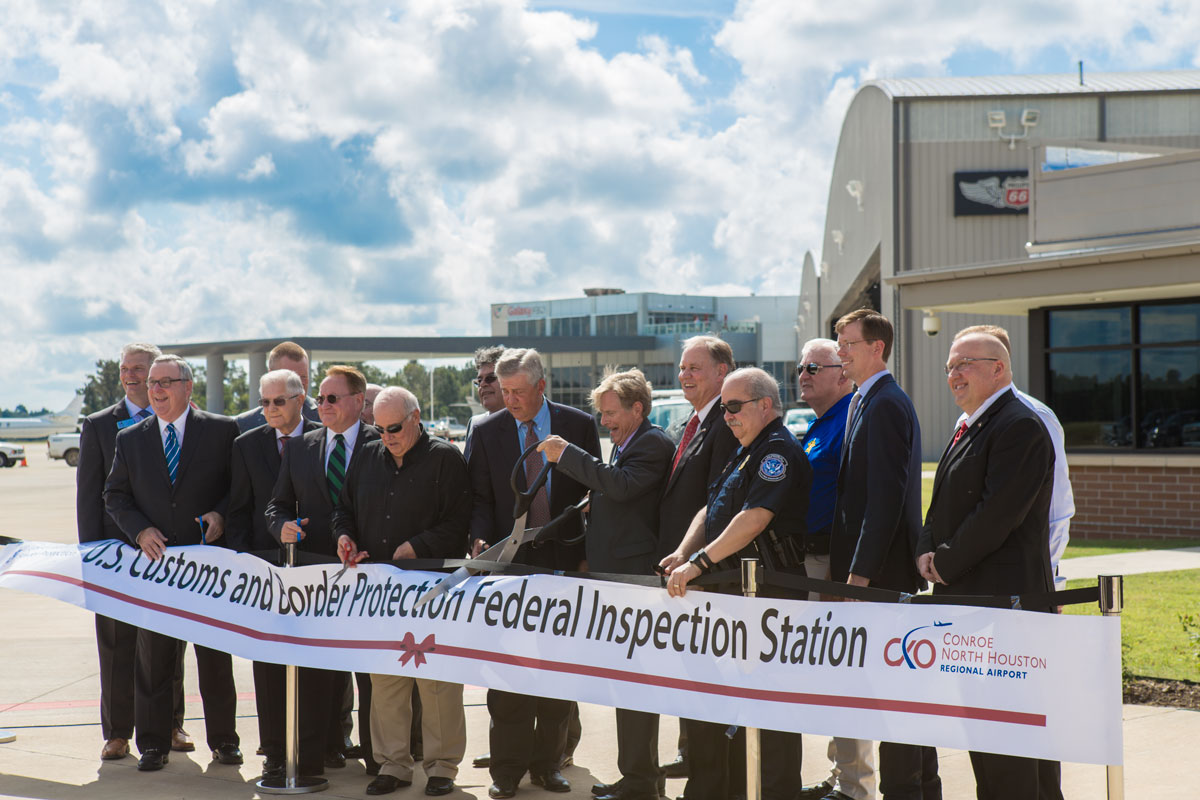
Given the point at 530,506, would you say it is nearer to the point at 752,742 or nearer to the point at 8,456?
the point at 752,742

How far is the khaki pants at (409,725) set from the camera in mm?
5332

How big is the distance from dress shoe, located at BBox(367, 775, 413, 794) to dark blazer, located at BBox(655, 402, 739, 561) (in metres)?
1.79

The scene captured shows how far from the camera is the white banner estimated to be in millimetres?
3889

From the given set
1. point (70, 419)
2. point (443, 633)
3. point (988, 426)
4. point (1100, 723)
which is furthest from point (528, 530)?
point (70, 419)

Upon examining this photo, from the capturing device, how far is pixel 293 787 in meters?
5.31

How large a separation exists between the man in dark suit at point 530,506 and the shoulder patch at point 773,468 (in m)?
1.27

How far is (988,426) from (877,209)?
29510 millimetres

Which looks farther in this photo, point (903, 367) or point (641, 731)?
point (903, 367)

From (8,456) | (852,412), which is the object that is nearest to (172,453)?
(852,412)

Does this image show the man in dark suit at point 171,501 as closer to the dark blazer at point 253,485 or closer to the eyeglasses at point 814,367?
the dark blazer at point 253,485

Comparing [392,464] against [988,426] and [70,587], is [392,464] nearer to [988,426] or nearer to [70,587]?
[70,587]

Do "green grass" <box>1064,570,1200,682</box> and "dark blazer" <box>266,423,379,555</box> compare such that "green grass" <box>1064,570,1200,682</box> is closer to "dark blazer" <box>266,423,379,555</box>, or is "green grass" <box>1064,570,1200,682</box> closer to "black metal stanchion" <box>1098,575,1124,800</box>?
"black metal stanchion" <box>1098,575,1124,800</box>

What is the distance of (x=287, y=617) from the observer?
18.4 ft

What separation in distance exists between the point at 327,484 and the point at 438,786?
165 cm
